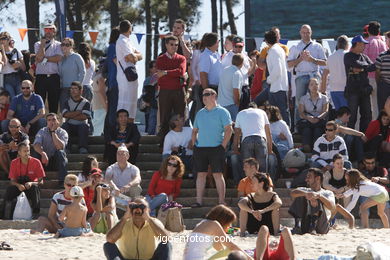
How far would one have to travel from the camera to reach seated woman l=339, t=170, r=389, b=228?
61.9 feet

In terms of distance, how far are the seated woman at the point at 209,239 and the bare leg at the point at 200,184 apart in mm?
4625

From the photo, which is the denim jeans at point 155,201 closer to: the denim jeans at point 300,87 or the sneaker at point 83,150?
the sneaker at point 83,150

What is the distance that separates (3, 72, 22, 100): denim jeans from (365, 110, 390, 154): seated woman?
5716 mm

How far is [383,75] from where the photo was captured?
20859 mm

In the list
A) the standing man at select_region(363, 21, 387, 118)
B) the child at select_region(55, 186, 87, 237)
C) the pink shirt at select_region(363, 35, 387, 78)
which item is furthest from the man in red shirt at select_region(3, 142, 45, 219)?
the pink shirt at select_region(363, 35, 387, 78)

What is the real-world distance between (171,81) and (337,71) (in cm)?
268

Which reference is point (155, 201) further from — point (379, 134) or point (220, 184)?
point (379, 134)

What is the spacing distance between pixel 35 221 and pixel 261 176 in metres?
3.65

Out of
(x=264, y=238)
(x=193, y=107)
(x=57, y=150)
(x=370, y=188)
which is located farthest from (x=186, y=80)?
(x=264, y=238)

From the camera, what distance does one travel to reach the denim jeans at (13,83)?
22.0 metres

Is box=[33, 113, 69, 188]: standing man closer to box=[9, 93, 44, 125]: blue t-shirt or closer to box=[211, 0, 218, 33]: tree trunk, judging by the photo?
box=[9, 93, 44, 125]: blue t-shirt

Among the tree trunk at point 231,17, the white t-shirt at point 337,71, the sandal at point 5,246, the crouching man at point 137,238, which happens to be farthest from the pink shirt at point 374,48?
the tree trunk at point 231,17

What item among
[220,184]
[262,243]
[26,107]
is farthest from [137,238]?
[26,107]

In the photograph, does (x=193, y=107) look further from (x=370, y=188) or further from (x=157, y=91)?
(x=370, y=188)
